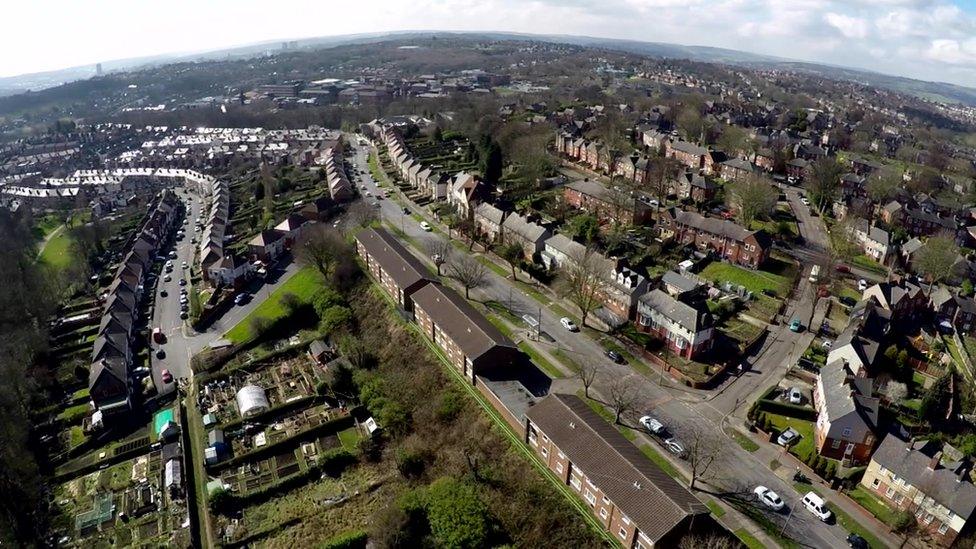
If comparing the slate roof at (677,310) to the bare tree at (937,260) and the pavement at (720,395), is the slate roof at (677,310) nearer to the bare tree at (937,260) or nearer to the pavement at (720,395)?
the pavement at (720,395)

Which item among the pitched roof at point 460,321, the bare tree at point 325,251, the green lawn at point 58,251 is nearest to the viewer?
the pitched roof at point 460,321

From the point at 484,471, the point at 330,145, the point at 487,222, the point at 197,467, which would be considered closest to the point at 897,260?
the point at 487,222

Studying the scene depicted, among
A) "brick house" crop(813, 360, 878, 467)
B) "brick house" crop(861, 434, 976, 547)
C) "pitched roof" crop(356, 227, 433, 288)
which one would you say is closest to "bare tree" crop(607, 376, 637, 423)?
"brick house" crop(813, 360, 878, 467)

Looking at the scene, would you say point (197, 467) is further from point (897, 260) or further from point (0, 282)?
point (897, 260)

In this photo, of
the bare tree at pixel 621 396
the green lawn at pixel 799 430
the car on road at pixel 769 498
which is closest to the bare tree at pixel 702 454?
the car on road at pixel 769 498

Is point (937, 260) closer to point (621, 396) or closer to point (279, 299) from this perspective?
point (621, 396)

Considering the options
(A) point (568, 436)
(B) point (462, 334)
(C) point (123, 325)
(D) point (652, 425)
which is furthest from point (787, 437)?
(C) point (123, 325)
